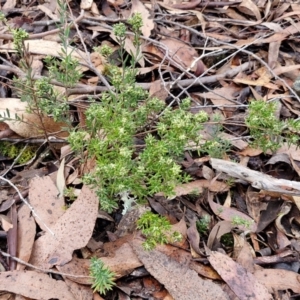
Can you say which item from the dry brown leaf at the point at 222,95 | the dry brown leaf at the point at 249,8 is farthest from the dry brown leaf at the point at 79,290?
the dry brown leaf at the point at 249,8

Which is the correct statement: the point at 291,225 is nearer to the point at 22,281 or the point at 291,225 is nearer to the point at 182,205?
the point at 182,205

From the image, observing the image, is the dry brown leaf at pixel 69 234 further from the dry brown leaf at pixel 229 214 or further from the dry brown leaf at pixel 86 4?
the dry brown leaf at pixel 86 4

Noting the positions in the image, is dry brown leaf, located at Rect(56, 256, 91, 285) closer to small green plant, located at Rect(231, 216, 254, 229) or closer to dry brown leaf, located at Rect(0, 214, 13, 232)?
dry brown leaf, located at Rect(0, 214, 13, 232)

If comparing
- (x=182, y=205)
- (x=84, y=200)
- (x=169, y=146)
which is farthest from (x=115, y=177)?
(x=182, y=205)

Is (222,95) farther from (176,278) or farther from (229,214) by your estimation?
(176,278)

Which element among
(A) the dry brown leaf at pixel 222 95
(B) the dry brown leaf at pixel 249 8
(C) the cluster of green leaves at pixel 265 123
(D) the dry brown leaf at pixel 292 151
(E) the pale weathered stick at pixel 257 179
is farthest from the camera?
(B) the dry brown leaf at pixel 249 8
